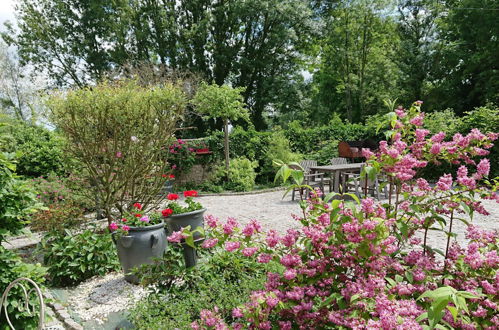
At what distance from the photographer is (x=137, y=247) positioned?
380 centimetres

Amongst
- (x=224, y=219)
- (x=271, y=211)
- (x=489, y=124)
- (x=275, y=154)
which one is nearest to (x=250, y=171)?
(x=275, y=154)

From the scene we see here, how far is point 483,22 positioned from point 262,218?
19.4 meters

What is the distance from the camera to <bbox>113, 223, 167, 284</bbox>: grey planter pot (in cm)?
381

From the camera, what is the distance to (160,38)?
2017cm

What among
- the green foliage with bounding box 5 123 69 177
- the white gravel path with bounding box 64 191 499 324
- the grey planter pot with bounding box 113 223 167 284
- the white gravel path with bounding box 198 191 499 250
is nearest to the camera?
the white gravel path with bounding box 64 191 499 324

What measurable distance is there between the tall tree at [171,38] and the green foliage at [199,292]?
17716 millimetres

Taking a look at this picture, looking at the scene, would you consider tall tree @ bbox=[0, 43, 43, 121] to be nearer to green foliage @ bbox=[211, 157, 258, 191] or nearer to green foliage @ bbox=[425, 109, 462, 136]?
green foliage @ bbox=[211, 157, 258, 191]

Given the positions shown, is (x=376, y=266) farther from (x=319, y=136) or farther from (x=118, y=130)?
(x=319, y=136)

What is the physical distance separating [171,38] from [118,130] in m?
17.1

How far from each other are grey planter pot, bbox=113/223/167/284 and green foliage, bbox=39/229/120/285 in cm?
48

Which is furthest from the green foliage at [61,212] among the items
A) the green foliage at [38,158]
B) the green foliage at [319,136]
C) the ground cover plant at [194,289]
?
the green foliage at [319,136]

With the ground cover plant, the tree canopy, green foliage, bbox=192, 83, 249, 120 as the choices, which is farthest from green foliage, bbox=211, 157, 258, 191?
the tree canopy

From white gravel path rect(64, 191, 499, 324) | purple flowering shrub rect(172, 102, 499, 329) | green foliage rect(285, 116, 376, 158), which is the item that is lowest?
white gravel path rect(64, 191, 499, 324)

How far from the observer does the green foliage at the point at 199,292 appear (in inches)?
95.4
